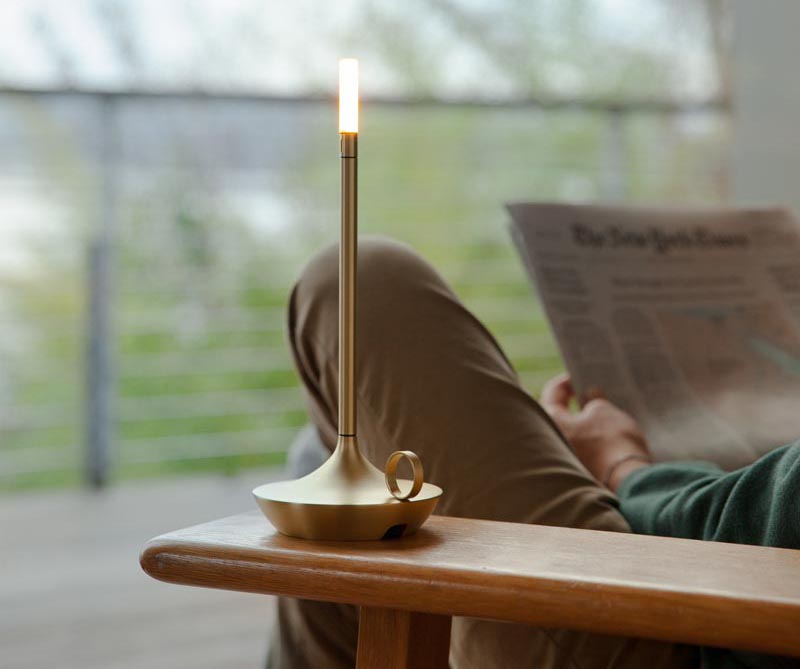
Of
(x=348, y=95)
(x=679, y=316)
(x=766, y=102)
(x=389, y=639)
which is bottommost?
(x=389, y=639)

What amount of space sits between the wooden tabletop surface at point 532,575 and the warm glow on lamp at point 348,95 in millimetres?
268

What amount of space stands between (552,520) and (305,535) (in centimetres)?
23

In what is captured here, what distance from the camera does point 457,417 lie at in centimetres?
84

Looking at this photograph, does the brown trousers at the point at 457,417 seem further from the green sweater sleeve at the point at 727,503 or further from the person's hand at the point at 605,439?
the person's hand at the point at 605,439

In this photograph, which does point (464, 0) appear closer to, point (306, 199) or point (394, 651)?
point (306, 199)

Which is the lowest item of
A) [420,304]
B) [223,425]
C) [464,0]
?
[223,425]

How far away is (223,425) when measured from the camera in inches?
187

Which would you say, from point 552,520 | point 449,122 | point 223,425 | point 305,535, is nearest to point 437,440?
point 552,520

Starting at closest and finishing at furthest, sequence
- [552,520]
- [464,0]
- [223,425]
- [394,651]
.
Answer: [394,651] → [552,520] → [464,0] → [223,425]

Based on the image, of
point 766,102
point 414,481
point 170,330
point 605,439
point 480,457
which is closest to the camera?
point 414,481

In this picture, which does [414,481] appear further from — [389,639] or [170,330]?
[170,330]

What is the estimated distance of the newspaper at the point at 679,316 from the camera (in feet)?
3.72

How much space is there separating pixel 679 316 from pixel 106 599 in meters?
1.28

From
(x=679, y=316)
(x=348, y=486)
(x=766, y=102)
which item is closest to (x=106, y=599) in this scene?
(x=679, y=316)
